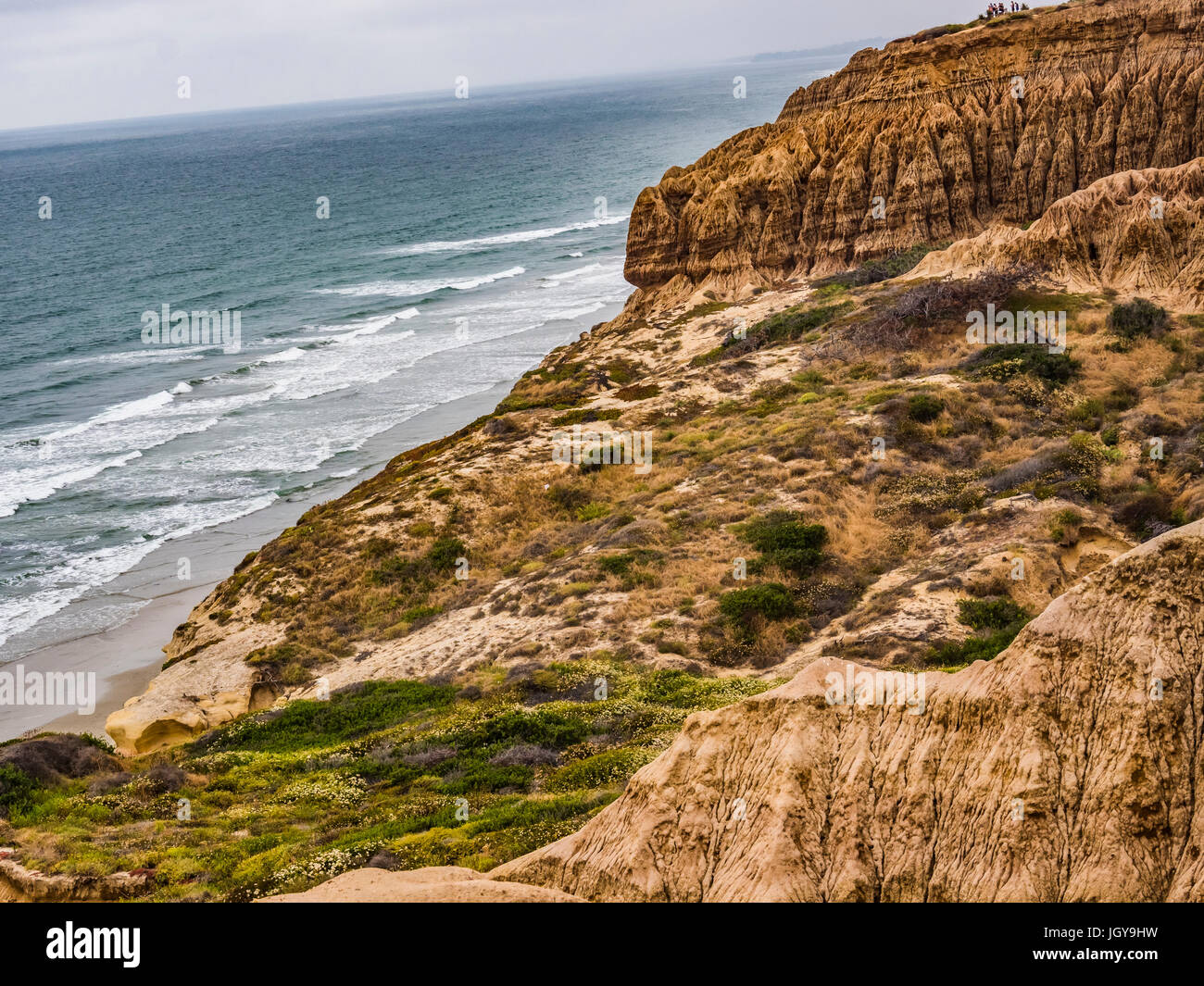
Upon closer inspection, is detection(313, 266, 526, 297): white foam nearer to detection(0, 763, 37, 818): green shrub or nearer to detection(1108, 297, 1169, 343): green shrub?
detection(1108, 297, 1169, 343): green shrub

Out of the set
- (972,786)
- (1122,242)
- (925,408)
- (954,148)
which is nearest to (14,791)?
(972,786)

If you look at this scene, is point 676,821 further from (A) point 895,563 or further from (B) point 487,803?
(A) point 895,563

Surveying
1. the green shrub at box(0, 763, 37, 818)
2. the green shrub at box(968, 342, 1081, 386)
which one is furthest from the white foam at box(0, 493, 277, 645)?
the green shrub at box(968, 342, 1081, 386)

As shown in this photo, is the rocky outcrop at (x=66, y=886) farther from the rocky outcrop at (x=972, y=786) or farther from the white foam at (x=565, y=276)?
the white foam at (x=565, y=276)

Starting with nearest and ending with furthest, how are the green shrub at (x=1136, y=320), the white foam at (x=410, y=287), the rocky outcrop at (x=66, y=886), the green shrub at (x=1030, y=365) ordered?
the rocky outcrop at (x=66, y=886) < the green shrub at (x=1030, y=365) < the green shrub at (x=1136, y=320) < the white foam at (x=410, y=287)

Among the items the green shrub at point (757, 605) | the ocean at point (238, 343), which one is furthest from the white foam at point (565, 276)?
the green shrub at point (757, 605)

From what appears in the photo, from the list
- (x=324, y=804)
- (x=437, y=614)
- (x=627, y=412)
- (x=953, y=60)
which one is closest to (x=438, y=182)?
(x=953, y=60)
